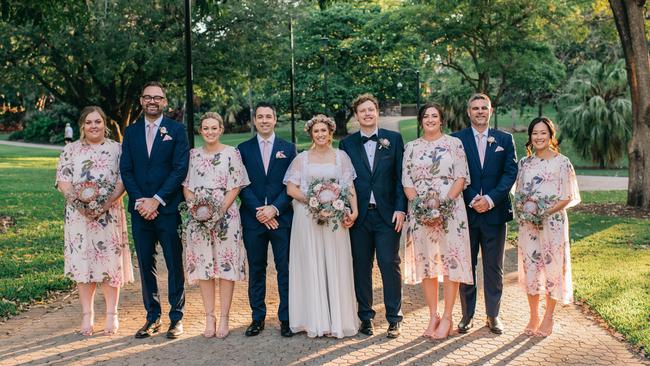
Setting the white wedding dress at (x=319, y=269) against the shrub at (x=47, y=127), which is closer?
the white wedding dress at (x=319, y=269)

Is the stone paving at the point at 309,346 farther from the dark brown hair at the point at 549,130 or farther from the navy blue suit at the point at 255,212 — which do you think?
the dark brown hair at the point at 549,130

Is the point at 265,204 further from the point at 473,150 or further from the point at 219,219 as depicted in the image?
the point at 473,150

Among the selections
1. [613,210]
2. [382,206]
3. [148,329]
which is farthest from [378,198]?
[613,210]

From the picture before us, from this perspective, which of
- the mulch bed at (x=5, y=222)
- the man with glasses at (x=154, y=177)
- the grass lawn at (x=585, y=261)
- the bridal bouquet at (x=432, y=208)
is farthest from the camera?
the mulch bed at (x=5, y=222)

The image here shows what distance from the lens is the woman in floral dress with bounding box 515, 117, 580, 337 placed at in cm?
626

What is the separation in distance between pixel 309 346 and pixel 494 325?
1.87 metres

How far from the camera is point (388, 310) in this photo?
6402 mm

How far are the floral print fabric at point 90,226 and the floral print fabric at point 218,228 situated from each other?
0.78m

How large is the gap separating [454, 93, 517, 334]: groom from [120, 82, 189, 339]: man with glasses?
2.83 metres

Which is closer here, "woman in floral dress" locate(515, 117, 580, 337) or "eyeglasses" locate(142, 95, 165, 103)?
"woman in floral dress" locate(515, 117, 580, 337)

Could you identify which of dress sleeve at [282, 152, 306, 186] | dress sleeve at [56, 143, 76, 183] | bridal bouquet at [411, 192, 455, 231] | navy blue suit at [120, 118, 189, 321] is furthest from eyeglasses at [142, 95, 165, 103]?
bridal bouquet at [411, 192, 455, 231]

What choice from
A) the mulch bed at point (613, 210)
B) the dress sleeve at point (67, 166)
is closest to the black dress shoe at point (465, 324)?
the dress sleeve at point (67, 166)

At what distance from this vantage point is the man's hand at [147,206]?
→ 6258mm

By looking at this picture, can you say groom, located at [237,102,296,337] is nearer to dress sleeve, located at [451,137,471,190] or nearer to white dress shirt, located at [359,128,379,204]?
white dress shirt, located at [359,128,379,204]
